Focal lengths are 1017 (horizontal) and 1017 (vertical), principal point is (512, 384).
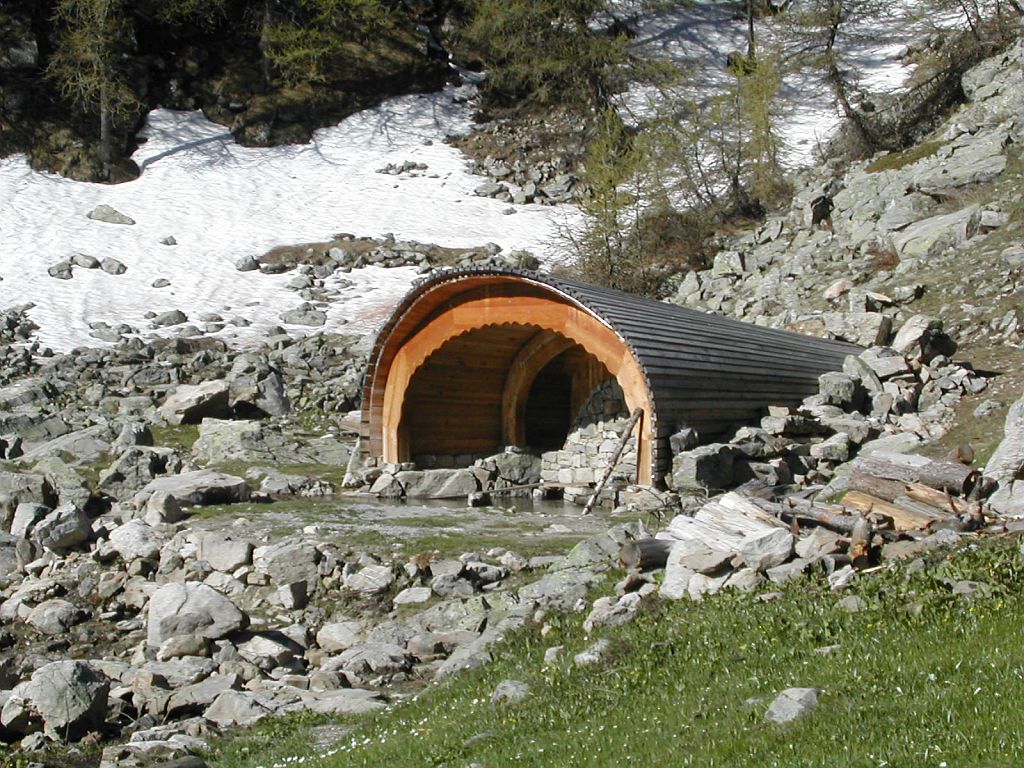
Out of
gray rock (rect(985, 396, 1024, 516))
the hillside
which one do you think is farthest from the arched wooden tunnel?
gray rock (rect(985, 396, 1024, 516))

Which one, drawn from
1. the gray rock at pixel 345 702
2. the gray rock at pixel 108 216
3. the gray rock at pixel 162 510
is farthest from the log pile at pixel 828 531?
the gray rock at pixel 108 216

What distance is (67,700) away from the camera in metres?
8.25

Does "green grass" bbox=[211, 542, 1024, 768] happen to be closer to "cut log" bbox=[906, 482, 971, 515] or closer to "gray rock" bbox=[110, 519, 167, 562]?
"cut log" bbox=[906, 482, 971, 515]

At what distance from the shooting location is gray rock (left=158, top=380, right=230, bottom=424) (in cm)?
2183

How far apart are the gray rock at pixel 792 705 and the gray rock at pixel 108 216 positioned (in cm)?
3774

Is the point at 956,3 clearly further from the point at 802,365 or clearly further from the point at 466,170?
the point at 802,365

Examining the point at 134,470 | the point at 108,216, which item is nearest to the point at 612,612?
the point at 134,470

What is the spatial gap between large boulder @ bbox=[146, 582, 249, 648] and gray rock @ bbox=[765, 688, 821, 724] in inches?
248

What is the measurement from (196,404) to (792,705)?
1851 centimetres

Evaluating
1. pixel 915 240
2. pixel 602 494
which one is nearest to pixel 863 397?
pixel 602 494

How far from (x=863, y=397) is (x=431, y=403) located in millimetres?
8313

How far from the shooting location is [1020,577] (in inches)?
280

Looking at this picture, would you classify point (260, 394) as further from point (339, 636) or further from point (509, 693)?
point (509, 693)

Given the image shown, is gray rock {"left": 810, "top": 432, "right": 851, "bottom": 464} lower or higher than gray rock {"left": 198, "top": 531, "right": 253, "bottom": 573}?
higher
